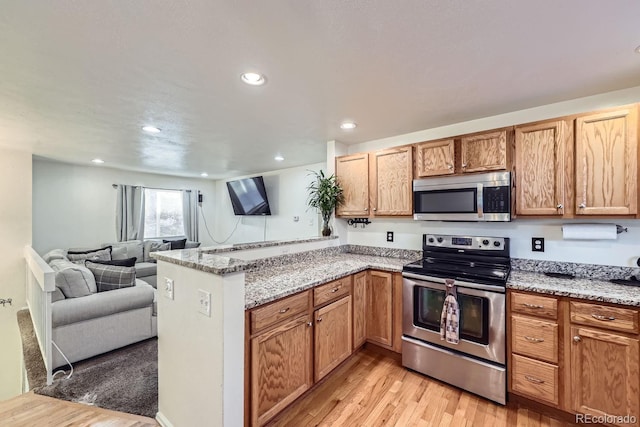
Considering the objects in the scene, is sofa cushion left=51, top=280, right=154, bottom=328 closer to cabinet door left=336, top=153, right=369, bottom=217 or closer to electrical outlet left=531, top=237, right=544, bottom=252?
cabinet door left=336, top=153, right=369, bottom=217

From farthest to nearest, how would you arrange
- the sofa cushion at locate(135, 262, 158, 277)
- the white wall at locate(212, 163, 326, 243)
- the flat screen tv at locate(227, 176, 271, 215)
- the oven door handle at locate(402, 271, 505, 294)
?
the flat screen tv at locate(227, 176, 271, 215) < the white wall at locate(212, 163, 326, 243) < the sofa cushion at locate(135, 262, 158, 277) < the oven door handle at locate(402, 271, 505, 294)

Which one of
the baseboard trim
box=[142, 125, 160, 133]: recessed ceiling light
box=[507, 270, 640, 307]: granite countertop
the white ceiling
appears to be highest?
box=[142, 125, 160, 133]: recessed ceiling light

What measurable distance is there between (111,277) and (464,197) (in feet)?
12.3

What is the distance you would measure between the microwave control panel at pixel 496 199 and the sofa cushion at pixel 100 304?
11.7 ft

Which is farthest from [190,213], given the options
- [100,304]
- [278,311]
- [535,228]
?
[535,228]

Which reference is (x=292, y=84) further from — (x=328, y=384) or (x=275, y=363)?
(x=328, y=384)

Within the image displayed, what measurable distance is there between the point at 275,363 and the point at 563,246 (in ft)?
8.28

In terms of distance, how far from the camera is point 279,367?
178 cm

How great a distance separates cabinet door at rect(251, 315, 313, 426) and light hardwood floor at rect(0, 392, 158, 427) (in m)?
0.83

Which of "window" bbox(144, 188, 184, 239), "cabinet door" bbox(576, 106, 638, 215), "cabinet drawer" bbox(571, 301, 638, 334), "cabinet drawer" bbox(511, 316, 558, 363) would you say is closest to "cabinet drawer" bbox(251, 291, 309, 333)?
"cabinet drawer" bbox(511, 316, 558, 363)

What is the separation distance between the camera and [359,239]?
3.55 meters

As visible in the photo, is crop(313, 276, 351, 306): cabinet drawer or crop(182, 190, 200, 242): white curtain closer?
crop(313, 276, 351, 306): cabinet drawer

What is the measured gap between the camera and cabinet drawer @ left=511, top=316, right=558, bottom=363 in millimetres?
1852

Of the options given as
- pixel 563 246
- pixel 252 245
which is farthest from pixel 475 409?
pixel 252 245
